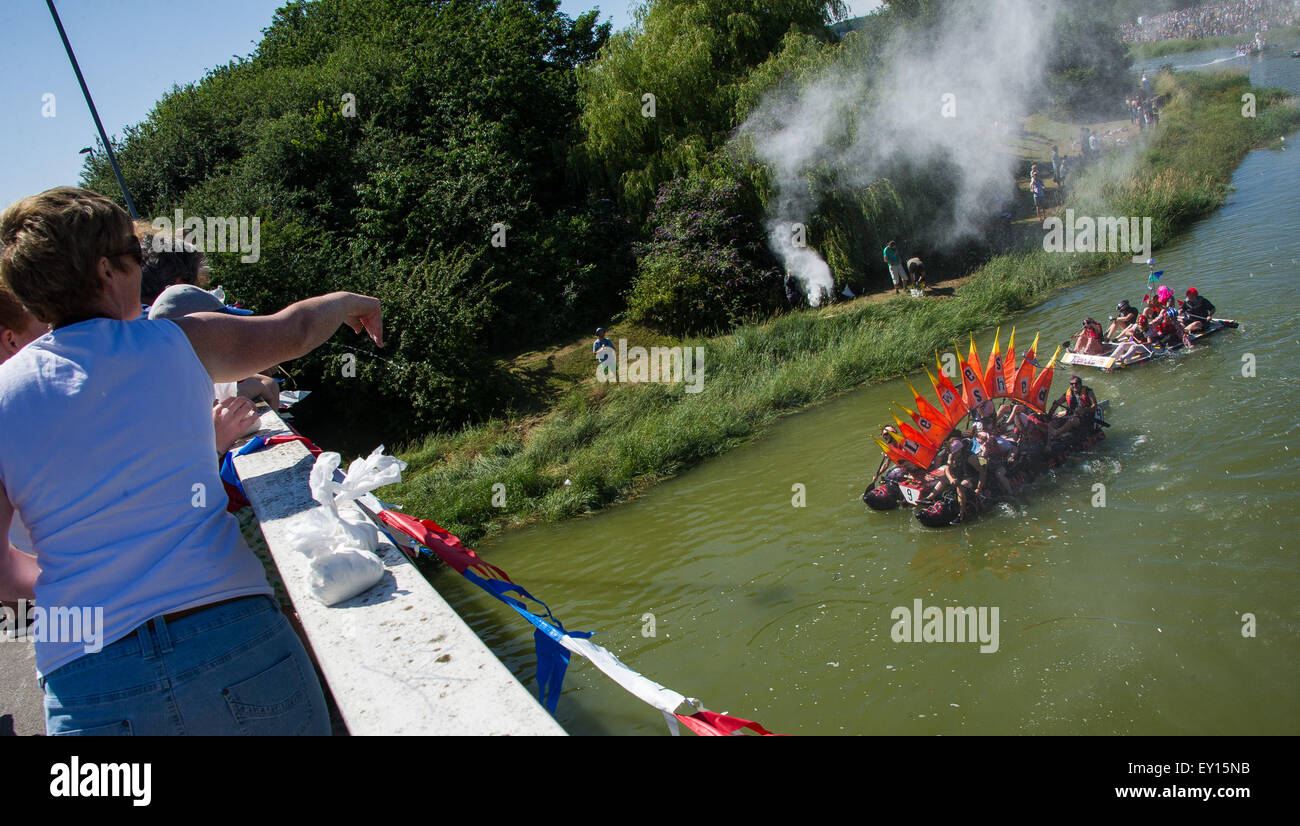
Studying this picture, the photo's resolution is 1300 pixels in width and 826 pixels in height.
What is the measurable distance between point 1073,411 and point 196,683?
11742 mm

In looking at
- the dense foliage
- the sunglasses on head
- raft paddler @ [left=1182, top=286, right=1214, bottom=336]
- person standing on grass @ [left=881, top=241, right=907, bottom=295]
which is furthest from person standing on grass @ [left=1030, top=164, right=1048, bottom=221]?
the sunglasses on head

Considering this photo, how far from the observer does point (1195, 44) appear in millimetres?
49031

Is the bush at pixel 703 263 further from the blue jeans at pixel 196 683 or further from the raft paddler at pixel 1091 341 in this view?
the blue jeans at pixel 196 683

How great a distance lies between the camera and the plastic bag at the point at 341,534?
8.95 ft

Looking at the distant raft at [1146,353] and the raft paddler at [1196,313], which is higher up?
the raft paddler at [1196,313]

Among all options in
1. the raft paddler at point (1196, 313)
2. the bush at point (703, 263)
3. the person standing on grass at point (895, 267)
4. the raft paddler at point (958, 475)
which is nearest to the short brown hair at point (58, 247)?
the raft paddler at point (958, 475)

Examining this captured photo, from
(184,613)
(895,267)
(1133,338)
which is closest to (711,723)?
(184,613)

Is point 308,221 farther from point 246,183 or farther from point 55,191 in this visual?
point 55,191

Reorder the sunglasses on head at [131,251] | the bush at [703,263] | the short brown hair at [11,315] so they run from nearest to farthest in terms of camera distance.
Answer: the sunglasses on head at [131,251] < the short brown hair at [11,315] < the bush at [703,263]

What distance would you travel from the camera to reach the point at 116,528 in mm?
2127

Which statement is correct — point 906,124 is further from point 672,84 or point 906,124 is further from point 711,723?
point 711,723

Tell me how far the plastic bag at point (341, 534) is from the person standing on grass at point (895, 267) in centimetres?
1910

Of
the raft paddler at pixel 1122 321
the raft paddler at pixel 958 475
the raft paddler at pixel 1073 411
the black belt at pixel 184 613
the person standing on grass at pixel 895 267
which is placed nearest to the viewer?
the black belt at pixel 184 613
